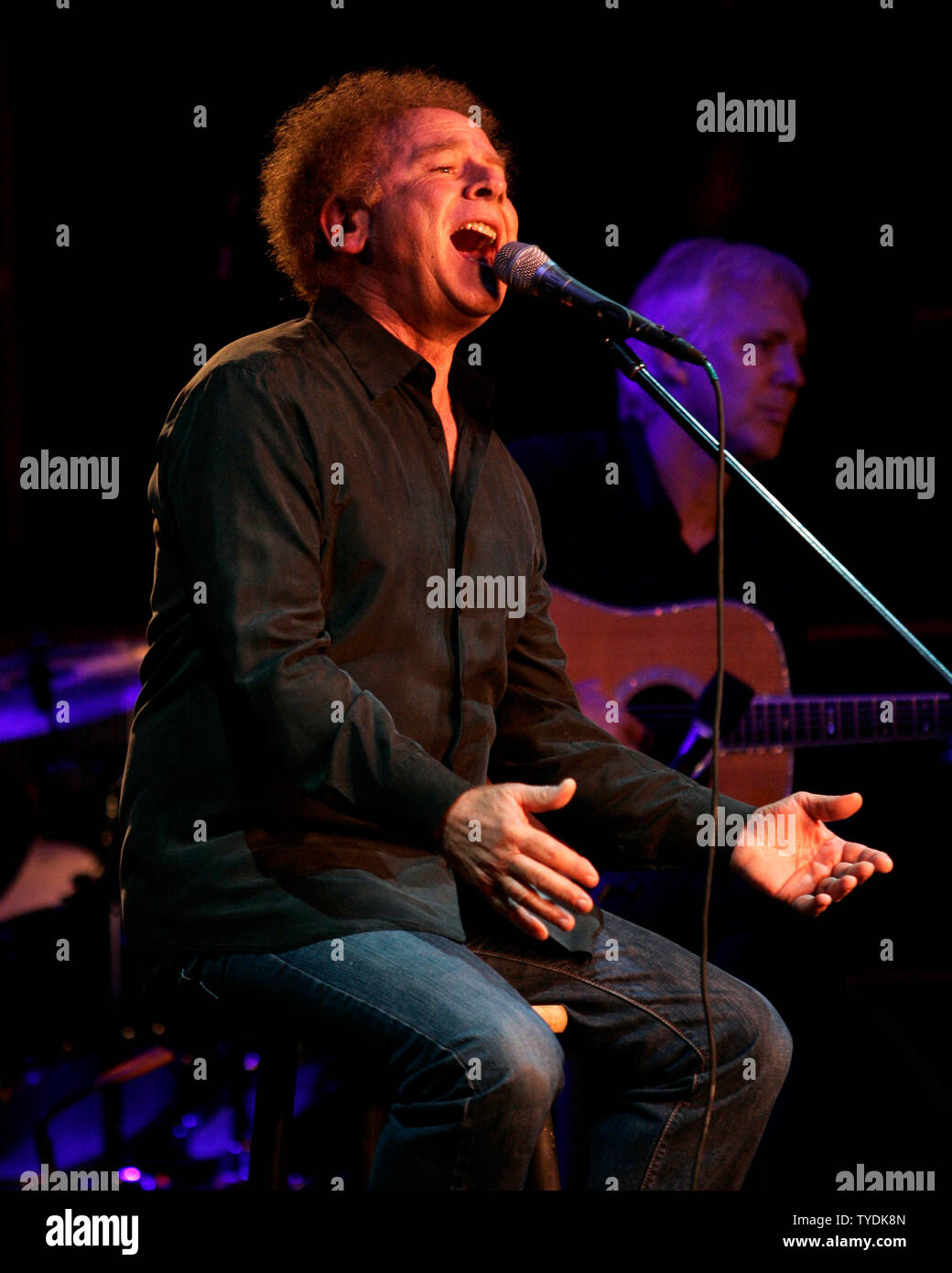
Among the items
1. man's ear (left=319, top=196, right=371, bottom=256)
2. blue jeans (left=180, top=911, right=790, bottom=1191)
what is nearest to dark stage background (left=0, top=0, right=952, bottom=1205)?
man's ear (left=319, top=196, right=371, bottom=256)

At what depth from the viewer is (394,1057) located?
158 cm

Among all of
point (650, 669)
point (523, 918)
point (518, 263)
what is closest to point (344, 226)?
point (518, 263)

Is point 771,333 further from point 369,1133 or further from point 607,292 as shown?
point 369,1133

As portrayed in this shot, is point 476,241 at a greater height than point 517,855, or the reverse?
point 476,241

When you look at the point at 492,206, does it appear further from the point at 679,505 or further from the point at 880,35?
the point at 880,35

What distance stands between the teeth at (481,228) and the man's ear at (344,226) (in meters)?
0.17

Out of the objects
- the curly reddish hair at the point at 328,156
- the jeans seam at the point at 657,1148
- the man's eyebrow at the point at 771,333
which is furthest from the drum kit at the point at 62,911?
the man's eyebrow at the point at 771,333

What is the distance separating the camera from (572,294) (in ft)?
5.85

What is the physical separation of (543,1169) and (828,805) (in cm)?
64

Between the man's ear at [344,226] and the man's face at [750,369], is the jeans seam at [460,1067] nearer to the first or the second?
the man's ear at [344,226]

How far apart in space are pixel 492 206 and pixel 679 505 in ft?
4.63

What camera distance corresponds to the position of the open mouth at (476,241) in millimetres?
2074

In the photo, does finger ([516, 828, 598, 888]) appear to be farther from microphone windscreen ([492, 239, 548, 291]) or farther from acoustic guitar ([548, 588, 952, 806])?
acoustic guitar ([548, 588, 952, 806])
